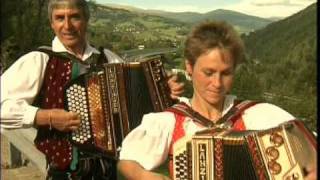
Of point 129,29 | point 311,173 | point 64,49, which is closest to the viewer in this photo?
point 311,173

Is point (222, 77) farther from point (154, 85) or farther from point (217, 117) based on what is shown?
point (154, 85)

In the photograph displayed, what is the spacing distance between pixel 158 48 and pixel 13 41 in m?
4.08

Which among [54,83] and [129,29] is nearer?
[54,83]

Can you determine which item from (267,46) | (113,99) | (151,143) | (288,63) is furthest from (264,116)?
(288,63)

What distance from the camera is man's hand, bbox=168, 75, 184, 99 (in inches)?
119

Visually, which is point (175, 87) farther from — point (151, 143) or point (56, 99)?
point (151, 143)

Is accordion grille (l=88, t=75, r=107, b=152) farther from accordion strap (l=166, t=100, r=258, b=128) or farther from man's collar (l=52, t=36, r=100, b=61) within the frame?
accordion strap (l=166, t=100, r=258, b=128)

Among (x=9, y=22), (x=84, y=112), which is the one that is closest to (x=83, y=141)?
(x=84, y=112)

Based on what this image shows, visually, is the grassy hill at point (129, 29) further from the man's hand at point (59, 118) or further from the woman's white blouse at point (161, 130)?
the woman's white blouse at point (161, 130)

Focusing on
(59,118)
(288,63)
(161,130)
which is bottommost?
(288,63)

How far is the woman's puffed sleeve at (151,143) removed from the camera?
240cm

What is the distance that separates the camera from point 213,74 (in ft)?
7.81

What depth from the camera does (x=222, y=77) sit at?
239cm

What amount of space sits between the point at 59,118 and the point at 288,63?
10.4 ft
